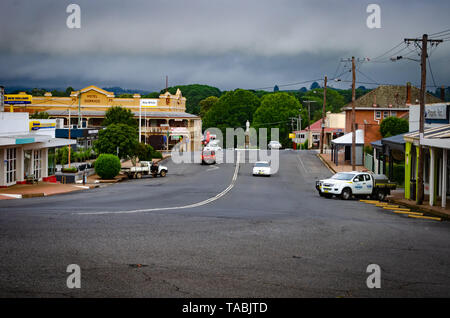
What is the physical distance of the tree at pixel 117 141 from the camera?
56.8m

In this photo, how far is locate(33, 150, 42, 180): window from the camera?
1661 inches

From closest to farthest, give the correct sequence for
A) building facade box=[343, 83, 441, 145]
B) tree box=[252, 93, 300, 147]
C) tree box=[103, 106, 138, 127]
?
building facade box=[343, 83, 441, 145], tree box=[103, 106, 138, 127], tree box=[252, 93, 300, 147]

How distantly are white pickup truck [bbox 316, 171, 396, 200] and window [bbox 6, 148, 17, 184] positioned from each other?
21.7 m

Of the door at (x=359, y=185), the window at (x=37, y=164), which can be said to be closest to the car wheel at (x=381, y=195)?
the door at (x=359, y=185)

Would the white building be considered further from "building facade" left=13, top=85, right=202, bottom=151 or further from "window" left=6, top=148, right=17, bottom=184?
"building facade" left=13, top=85, right=202, bottom=151

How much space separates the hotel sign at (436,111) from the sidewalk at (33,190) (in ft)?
85.1

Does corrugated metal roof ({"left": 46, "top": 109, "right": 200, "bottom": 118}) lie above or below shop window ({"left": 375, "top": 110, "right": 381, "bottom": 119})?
above

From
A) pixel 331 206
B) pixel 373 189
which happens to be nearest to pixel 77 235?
pixel 331 206

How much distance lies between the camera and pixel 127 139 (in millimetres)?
57062

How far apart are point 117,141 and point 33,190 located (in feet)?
69.8

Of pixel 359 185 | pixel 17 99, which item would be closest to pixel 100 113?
pixel 17 99
